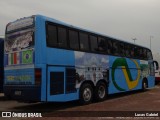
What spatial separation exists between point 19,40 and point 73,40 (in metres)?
2.28

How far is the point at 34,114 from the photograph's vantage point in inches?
432

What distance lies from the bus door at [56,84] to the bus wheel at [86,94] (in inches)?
57.0

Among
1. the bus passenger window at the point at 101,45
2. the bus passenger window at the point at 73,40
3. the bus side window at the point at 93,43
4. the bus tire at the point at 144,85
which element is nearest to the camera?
the bus passenger window at the point at 73,40

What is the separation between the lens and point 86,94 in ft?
44.8

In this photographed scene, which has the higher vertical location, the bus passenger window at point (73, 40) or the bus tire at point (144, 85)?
the bus passenger window at point (73, 40)

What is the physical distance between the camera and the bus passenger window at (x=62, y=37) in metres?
12.2

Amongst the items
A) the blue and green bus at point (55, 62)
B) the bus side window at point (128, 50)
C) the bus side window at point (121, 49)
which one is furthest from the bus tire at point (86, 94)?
the bus side window at point (128, 50)

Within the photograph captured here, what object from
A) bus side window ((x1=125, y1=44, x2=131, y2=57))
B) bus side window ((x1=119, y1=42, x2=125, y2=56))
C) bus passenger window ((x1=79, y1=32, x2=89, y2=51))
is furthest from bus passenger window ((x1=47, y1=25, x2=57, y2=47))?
bus side window ((x1=125, y1=44, x2=131, y2=57))

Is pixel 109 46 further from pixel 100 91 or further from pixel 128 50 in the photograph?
pixel 128 50

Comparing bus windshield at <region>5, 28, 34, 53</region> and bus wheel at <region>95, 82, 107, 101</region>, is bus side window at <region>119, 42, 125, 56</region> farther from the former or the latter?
bus windshield at <region>5, 28, 34, 53</region>

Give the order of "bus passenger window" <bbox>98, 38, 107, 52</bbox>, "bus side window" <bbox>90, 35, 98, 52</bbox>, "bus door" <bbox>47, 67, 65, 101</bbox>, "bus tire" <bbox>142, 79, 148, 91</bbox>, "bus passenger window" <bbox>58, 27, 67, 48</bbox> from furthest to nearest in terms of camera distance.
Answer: "bus tire" <bbox>142, 79, 148, 91</bbox> < "bus passenger window" <bbox>98, 38, 107, 52</bbox> < "bus side window" <bbox>90, 35, 98, 52</bbox> < "bus passenger window" <bbox>58, 27, 67, 48</bbox> < "bus door" <bbox>47, 67, 65, 101</bbox>

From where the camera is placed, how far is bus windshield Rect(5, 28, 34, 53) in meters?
11.6

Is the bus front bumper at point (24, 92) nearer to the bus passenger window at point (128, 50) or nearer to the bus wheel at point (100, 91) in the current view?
the bus wheel at point (100, 91)

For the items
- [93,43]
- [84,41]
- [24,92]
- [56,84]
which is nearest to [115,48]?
[93,43]
